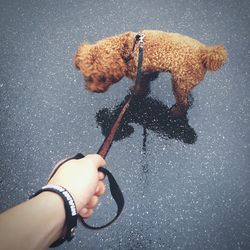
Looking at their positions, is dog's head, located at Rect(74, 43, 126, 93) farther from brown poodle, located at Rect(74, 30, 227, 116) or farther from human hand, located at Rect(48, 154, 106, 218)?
human hand, located at Rect(48, 154, 106, 218)

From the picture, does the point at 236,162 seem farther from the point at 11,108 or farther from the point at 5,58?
the point at 5,58

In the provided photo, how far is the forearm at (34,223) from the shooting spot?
674mm

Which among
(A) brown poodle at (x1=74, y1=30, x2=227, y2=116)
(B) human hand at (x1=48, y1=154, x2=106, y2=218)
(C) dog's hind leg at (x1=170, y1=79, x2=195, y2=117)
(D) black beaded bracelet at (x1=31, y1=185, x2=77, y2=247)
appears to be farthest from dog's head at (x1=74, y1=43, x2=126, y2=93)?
(D) black beaded bracelet at (x1=31, y1=185, x2=77, y2=247)

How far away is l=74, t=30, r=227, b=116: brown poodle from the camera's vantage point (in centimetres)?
139

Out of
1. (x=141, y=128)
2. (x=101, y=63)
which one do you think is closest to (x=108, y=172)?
(x=101, y=63)

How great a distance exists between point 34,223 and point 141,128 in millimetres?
1011

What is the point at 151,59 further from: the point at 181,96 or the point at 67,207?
the point at 67,207

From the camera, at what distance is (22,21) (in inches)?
79.4

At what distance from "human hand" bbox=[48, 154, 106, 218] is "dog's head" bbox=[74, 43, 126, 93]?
0.52m

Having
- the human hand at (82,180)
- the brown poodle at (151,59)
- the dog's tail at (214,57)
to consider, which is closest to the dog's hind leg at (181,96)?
the brown poodle at (151,59)

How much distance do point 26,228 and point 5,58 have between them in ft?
4.61

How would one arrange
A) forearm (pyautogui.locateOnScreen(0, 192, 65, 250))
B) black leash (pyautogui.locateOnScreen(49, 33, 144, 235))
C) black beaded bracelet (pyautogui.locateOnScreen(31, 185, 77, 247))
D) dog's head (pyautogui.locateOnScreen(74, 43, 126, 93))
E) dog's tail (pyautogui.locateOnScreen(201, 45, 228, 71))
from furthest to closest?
dog's head (pyautogui.locateOnScreen(74, 43, 126, 93)), dog's tail (pyautogui.locateOnScreen(201, 45, 228, 71)), black leash (pyautogui.locateOnScreen(49, 33, 144, 235)), black beaded bracelet (pyautogui.locateOnScreen(31, 185, 77, 247)), forearm (pyautogui.locateOnScreen(0, 192, 65, 250))

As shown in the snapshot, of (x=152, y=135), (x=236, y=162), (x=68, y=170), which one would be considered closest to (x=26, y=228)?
(x=68, y=170)

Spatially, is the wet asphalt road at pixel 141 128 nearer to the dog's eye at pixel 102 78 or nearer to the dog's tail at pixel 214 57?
the dog's eye at pixel 102 78
